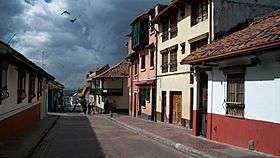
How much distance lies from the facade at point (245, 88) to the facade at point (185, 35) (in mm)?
2837

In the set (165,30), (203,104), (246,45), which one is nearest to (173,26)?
(165,30)

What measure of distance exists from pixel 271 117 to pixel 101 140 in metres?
8.10

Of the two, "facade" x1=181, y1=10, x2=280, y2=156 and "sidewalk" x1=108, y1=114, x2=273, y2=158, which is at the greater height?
"facade" x1=181, y1=10, x2=280, y2=156

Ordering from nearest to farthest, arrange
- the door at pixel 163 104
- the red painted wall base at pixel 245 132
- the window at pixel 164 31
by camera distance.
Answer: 1. the red painted wall base at pixel 245 132
2. the window at pixel 164 31
3. the door at pixel 163 104

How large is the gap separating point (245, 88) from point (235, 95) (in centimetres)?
88

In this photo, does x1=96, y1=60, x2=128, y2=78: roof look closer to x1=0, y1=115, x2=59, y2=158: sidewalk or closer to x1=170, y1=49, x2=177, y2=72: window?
x1=170, y1=49, x2=177, y2=72: window

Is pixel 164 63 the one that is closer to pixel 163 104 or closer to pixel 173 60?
pixel 173 60

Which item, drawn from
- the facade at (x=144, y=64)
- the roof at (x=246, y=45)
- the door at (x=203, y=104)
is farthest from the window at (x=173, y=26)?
the roof at (x=246, y=45)

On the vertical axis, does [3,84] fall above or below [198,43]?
below

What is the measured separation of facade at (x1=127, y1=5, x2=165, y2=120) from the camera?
28.8m

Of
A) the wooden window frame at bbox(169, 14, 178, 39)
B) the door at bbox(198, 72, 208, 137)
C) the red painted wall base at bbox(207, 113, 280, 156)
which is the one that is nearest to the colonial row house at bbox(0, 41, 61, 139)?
the door at bbox(198, 72, 208, 137)

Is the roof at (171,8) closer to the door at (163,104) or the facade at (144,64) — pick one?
the facade at (144,64)

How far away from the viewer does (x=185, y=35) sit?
844 inches

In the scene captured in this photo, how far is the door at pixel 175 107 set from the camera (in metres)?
22.7
